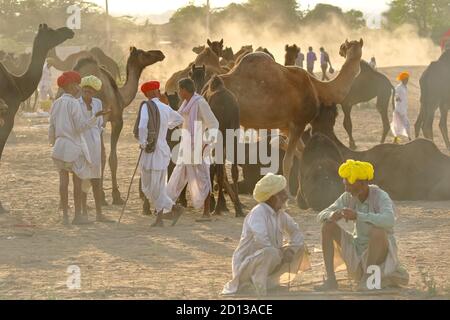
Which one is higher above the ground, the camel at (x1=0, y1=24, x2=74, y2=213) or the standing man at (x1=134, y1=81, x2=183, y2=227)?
the camel at (x1=0, y1=24, x2=74, y2=213)

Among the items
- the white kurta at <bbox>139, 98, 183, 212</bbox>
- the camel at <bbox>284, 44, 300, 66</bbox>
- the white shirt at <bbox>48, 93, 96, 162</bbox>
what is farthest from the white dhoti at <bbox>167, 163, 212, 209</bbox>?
the camel at <bbox>284, 44, 300, 66</bbox>

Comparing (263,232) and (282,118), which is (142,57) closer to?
(282,118)

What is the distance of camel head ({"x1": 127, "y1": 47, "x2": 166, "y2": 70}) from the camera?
15227 millimetres

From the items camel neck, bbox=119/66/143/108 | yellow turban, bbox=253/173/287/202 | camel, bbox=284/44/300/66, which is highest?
camel, bbox=284/44/300/66

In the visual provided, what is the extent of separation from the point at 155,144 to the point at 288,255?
11.9ft

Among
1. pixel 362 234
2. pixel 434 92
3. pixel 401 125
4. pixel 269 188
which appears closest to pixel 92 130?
pixel 269 188

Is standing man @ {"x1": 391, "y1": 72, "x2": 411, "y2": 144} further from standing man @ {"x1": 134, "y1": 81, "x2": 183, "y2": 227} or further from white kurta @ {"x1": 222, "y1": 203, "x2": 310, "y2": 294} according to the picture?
white kurta @ {"x1": 222, "y1": 203, "x2": 310, "y2": 294}

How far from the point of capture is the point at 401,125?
73.0ft

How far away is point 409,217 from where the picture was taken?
12.9m

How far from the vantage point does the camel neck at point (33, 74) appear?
14.6 m

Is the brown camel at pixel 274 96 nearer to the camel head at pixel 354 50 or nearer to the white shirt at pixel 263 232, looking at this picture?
the camel head at pixel 354 50

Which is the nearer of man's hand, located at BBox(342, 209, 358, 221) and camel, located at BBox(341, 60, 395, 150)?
man's hand, located at BBox(342, 209, 358, 221)

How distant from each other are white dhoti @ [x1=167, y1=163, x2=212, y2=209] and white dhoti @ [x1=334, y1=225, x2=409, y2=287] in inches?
155
